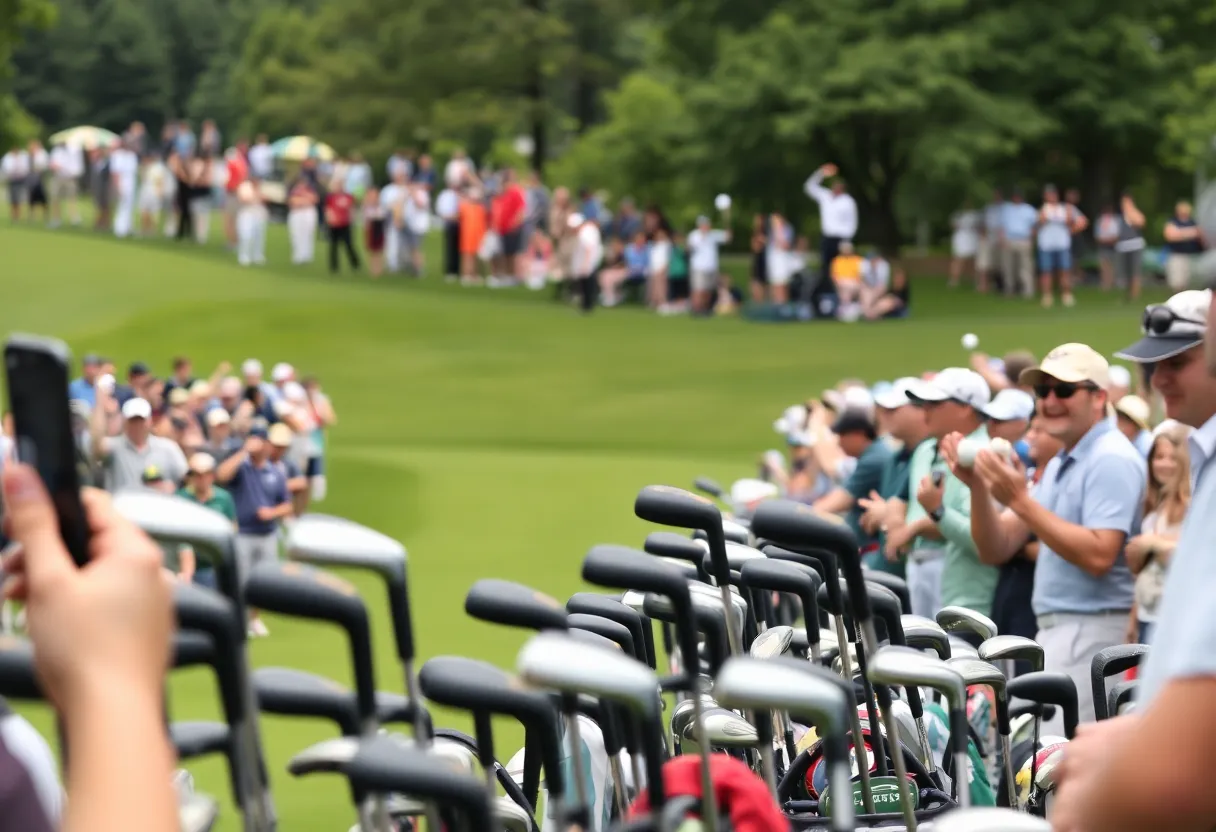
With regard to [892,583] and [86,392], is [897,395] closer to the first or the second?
[892,583]

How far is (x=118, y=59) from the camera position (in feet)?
330

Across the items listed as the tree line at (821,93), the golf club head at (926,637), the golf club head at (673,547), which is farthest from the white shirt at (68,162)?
the golf club head at (673,547)

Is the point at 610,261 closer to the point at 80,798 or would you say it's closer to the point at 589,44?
the point at 589,44

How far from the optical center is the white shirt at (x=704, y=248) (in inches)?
1405

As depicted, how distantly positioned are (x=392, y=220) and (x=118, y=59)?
65.1 meters

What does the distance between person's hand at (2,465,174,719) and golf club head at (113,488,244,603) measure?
0.29m

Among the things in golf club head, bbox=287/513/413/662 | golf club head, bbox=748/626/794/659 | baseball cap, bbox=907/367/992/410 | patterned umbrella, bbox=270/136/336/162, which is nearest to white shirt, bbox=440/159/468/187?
patterned umbrella, bbox=270/136/336/162

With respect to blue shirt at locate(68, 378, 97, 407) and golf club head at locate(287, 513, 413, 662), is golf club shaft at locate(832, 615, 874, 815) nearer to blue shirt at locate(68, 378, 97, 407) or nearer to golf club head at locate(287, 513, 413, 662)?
golf club head at locate(287, 513, 413, 662)

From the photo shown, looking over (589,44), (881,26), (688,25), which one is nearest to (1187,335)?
(881,26)

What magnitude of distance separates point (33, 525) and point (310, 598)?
2.62ft

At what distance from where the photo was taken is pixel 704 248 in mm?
36312

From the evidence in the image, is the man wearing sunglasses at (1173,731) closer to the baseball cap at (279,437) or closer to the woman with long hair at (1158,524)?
the woman with long hair at (1158,524)

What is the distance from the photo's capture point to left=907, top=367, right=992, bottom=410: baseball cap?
8570 millimetres

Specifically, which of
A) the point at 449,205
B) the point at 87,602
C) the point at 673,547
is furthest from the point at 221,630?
the point at 449,205
